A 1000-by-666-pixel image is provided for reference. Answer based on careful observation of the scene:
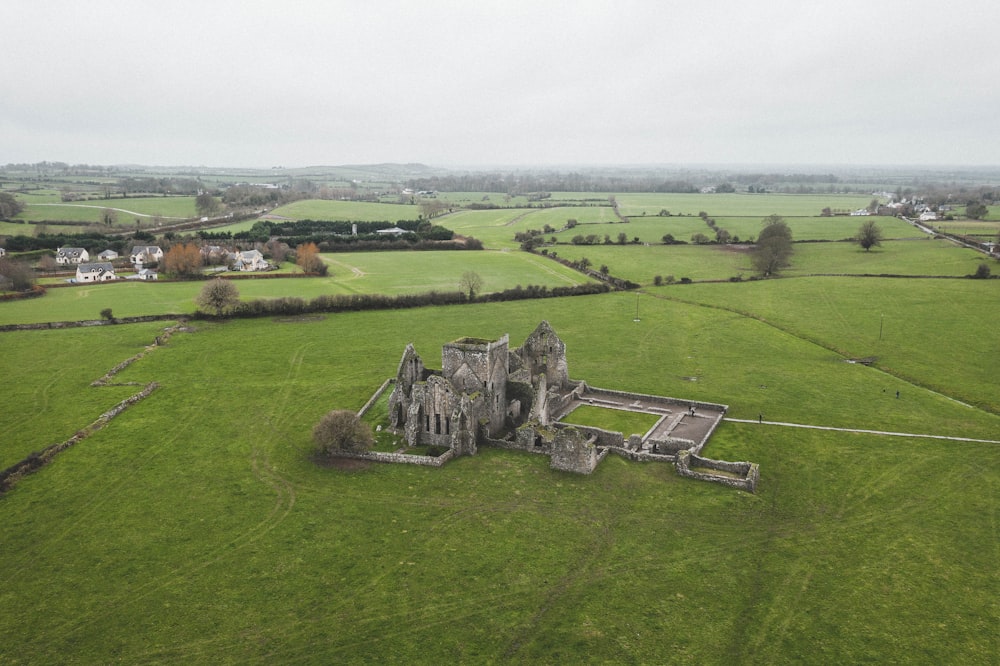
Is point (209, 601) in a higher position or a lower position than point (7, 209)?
lower

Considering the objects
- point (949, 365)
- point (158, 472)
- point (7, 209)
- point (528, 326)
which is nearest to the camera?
point (158, 472)

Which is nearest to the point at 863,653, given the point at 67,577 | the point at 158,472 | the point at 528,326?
the point at 67,577

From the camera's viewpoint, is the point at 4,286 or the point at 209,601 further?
the point at 4,286

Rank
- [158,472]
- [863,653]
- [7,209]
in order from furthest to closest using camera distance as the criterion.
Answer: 1. [7,209]
2. [158,472]
3. [863,653]

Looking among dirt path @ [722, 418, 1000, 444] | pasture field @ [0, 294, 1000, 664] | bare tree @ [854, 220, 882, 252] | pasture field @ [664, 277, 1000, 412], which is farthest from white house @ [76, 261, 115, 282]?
bare tree @ [854, 220, 882, 252]

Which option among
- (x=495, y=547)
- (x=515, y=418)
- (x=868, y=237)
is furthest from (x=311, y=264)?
(x=868, y=237)

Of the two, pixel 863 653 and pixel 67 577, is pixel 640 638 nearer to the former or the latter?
pixel 863 653

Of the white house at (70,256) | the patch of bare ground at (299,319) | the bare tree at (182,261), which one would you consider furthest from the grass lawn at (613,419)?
the white house at (70,256)
